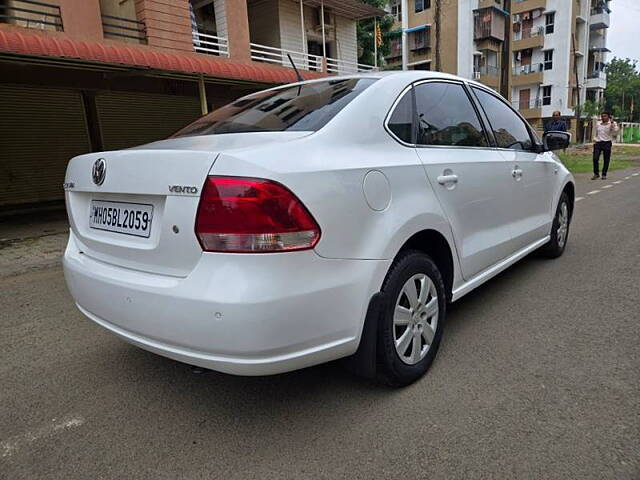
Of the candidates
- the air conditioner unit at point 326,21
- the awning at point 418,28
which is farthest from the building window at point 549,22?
the air conditioner unit at point 326,21

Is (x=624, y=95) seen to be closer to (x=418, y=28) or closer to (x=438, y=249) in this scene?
(x=418, y=28)

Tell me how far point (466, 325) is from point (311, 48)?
20.5 meters

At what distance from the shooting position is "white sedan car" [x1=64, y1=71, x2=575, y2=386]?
1.79 metres

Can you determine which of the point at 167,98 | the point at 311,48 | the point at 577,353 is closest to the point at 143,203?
the point at 577,353

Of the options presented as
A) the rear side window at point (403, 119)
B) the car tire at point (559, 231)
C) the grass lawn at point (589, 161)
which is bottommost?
the grass lawn at point (589, 161)

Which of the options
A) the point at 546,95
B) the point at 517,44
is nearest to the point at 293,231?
the point at 546,95

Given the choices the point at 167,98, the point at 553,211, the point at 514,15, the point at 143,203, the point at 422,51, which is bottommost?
the point at 553,211

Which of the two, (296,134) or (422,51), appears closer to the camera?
(296,134)

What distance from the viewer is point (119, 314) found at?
212cm

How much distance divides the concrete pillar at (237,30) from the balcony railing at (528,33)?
108 feet

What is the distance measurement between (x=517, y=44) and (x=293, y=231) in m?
45.0

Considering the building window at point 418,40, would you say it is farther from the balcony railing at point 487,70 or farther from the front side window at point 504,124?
the front side window at point 504,124

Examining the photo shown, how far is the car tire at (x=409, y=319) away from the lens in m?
2.20

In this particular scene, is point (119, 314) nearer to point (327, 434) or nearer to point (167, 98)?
point (327, 434)
